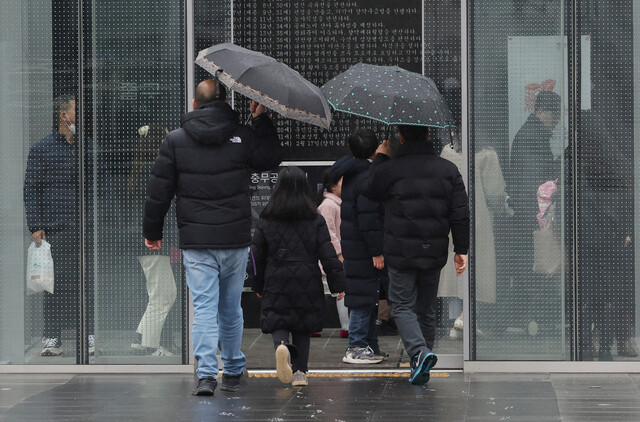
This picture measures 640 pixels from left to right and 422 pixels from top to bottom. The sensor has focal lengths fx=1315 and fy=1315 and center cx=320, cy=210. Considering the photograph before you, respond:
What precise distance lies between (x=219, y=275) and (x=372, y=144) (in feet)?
6.76

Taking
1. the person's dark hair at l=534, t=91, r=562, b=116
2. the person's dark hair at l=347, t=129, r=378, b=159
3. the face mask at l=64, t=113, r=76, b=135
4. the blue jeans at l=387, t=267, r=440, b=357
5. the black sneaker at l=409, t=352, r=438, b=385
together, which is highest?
the person's dark hair at l=534, t=91, r=562, b=116

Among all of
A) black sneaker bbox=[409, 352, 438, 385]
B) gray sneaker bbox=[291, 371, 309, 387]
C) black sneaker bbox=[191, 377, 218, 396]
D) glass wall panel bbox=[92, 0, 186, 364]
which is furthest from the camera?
glass wall panel bbox=[92, 0, 186, 364]

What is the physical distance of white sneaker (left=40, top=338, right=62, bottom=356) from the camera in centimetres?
988

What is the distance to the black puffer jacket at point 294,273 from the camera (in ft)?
29.6

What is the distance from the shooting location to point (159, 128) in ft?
32.2

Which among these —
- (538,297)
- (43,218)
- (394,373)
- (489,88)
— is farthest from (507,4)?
(43,218)

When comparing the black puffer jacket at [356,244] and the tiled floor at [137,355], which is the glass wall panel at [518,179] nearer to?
the tiled floor at [137,355]

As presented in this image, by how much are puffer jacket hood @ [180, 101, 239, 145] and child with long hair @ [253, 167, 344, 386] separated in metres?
0.66

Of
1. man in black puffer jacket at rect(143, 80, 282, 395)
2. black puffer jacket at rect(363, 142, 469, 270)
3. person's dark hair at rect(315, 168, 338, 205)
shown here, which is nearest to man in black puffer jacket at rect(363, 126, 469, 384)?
black puffer jacket at rect(363, 142, 469, 270)

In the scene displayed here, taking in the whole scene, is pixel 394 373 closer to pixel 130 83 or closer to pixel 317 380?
pixel 317 380

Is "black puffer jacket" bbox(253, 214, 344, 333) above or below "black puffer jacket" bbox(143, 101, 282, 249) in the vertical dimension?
below

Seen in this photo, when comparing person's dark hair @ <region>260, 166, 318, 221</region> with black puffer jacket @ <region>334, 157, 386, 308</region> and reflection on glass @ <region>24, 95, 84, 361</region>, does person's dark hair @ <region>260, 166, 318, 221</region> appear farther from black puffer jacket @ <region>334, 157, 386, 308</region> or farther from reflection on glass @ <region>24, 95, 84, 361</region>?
reflection on glass @ <region>24, 95, 84, 361</region>

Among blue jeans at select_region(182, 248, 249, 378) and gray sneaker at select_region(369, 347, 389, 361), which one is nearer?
blue jeans at select_region(182, 248, 249, 378)

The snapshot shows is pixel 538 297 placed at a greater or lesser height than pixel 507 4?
lesser
